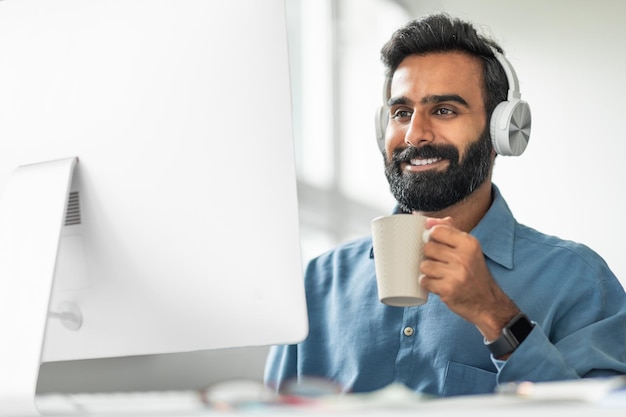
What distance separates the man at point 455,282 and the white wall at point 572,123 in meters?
0.71

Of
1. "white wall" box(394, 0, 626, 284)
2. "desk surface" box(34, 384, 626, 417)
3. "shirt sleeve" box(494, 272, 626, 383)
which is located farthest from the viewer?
"white wall" box(394, 0, 626, 284)

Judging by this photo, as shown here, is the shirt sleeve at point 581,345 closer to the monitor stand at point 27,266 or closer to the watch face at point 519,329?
the watch face at point 519,329

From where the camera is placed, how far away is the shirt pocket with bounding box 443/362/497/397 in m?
1.35

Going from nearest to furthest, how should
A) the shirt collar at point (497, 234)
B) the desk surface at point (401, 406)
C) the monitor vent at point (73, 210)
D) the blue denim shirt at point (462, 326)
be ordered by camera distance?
the desk surface at point (401, 406) < the monitor vent at point (73, 210) < the blue denim shirt at point (462, 326) < the shirt collar at point (497, 234)

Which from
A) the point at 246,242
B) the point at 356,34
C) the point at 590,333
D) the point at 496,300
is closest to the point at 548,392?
the point at 246,242

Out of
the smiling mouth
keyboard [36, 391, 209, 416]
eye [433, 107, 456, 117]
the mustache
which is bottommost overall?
keyboard [36, 391, 209, 416]

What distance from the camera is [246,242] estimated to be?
81cm

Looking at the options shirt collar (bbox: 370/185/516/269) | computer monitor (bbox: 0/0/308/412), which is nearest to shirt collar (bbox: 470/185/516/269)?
shirt collar (bbox: 370/185/516/269)

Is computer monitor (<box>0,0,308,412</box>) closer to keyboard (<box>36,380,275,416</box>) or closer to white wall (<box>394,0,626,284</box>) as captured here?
keyboard (<box>36,380,275,416</box>)

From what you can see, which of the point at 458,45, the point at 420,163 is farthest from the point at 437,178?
the point at 458,45

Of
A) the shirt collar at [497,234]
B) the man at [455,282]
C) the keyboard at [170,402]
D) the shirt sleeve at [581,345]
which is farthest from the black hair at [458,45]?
the keyboard at [170,402]

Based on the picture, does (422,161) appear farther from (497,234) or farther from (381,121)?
(497,234)

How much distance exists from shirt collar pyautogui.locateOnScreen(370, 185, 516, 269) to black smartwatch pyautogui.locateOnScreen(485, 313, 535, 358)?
30 cm

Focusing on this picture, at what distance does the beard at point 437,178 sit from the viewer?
1.65 meters
